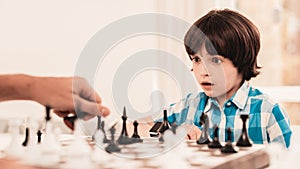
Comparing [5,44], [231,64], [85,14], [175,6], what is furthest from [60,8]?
[231,64]

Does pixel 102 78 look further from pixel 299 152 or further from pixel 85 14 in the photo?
pixel 299 152

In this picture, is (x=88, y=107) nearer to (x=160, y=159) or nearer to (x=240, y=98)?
(x=160, y=159)

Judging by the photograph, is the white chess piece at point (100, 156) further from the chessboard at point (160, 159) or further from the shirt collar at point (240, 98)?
the shirt collar at point (240, 98)

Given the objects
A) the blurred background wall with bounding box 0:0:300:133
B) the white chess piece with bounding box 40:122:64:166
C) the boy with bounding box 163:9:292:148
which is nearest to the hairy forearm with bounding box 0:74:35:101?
the white chess piece with bounding box 40:122:64:166

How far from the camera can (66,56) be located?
9.84 ft

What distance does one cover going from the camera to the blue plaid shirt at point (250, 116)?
1.76 m

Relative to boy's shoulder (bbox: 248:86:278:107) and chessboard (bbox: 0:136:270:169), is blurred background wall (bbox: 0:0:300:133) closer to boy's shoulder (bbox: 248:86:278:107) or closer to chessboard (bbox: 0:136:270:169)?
boy's shoulder (bbox: 248:86:278:107)

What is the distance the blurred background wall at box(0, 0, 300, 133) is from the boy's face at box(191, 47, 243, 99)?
100 cm

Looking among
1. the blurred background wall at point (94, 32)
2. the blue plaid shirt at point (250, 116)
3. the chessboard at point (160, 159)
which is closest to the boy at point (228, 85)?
the blue plaid shirt at point (250, 116)

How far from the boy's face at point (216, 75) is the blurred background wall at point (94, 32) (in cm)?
100

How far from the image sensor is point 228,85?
1896mm

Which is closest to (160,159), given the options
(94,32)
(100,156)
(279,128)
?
(100,156)

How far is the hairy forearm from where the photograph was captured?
122 cm

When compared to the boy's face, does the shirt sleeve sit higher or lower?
lower
